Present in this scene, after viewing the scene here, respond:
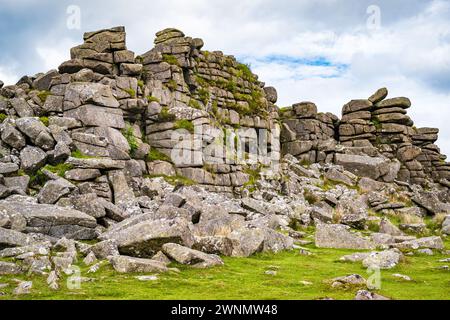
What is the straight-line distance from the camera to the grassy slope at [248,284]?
14.0m

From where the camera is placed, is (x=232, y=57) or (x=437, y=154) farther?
(x=437, y=154)

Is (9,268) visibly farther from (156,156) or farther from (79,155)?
(156,156)

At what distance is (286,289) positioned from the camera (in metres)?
15.5

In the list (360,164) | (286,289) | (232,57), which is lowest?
(286,289)

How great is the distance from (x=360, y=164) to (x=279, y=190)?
1882cm

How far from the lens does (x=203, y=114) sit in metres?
49.8

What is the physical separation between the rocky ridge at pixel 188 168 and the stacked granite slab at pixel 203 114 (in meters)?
0.16

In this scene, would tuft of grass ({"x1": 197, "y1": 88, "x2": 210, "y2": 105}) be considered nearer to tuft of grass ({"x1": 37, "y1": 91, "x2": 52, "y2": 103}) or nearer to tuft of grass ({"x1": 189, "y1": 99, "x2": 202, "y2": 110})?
tuft of grass ({"x1": 189, "y1": 99, "x2": 202, "y2": 110})

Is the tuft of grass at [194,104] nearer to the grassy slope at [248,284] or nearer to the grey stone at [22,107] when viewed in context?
the grey stone at [22,107]

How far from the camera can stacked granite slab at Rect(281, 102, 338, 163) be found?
68.9 meters

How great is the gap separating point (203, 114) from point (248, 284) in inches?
1375

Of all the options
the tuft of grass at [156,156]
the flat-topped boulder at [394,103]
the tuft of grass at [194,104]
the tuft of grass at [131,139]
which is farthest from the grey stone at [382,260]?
the flat-topped boulder at [394,103]
